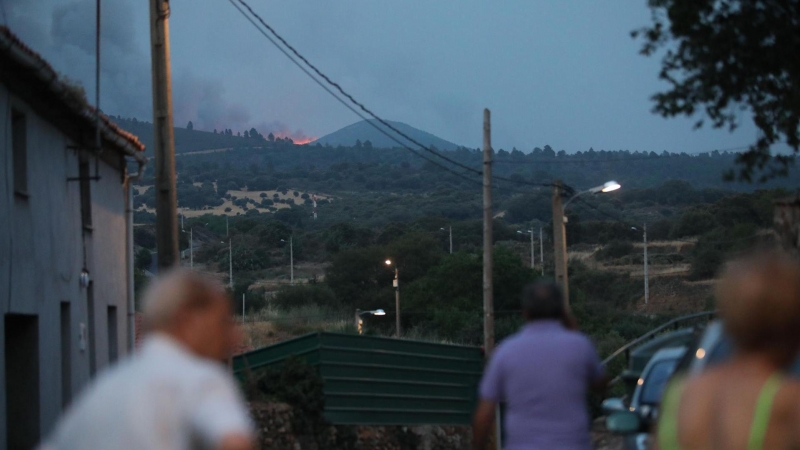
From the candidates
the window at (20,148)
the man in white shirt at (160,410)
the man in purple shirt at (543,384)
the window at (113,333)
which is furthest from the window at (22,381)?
the man in white shirt at (160,410)

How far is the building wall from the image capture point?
46.7ft

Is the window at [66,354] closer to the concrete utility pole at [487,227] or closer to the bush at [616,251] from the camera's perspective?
the concrete utility pole at [487,227]

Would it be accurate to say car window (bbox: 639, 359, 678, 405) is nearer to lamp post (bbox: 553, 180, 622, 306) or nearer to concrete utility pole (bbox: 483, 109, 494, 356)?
concrete utility pole (bbox: 483, 109, 494, 356)

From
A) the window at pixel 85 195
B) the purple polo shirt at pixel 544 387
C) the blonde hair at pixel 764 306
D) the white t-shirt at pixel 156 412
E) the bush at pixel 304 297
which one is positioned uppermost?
the window at pixel 85 195

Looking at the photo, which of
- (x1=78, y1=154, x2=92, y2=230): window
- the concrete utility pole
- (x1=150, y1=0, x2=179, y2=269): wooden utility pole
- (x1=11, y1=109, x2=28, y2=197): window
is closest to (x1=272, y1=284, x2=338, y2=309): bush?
the concrete utility pole

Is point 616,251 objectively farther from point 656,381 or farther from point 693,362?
point 693,362

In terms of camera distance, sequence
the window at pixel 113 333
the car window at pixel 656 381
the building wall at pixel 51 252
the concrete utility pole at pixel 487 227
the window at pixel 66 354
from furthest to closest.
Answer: the concrete utility pole at pixel 487 227, the window at pixel 113 333, the window at pixel 66 354, the building wall at pixel 51 252, the car window at pixel 656 381

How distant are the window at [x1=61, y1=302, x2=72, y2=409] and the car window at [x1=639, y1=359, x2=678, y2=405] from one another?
1146 cm

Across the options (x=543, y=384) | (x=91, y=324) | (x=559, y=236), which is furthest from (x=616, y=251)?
(x=543, y=384)

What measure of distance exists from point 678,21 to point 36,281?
31.5 feet

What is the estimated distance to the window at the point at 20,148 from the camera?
15078mm

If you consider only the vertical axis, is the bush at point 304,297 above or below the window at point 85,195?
below

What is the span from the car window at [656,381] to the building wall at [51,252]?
845cm

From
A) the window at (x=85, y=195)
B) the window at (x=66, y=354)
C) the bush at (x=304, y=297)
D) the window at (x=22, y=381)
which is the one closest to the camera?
the window at (x=22, y=381)
